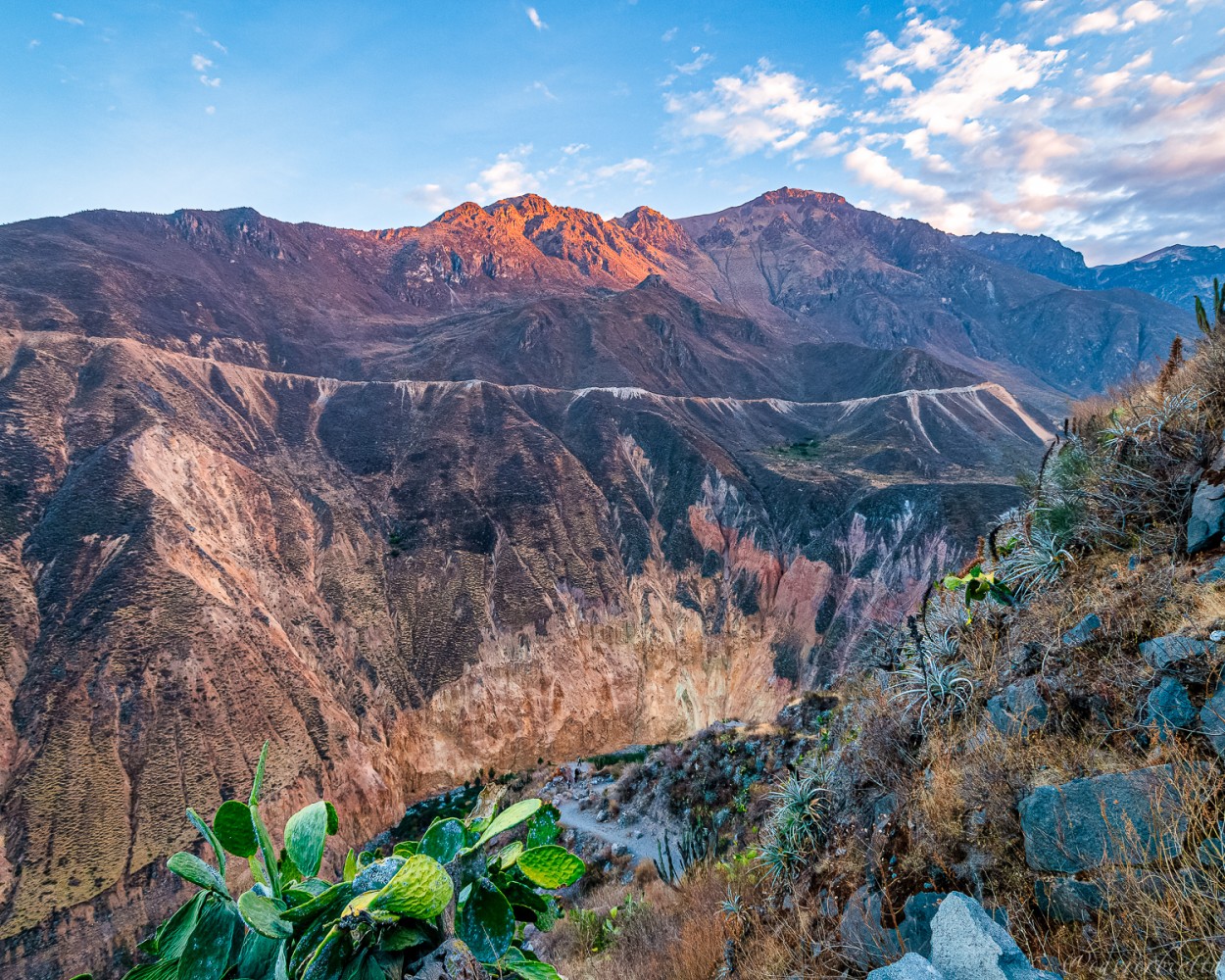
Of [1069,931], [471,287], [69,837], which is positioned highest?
[471,287]

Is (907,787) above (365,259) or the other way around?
the other way around

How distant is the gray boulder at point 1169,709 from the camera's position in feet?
11.6

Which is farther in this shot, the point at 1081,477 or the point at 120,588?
the point at 120,588

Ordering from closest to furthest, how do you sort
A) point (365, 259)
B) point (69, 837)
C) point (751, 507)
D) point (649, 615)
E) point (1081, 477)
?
point (1081, 477) < point (69, 837) < point (649, 615) < point (751, 507) < point (365, 259)

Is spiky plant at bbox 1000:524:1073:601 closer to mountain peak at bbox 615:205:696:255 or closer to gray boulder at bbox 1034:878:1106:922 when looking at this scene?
gray boulder at bbox 1034:878:1106:922

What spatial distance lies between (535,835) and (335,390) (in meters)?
62.2

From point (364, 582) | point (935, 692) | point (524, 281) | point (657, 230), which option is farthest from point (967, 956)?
point (657, 230)

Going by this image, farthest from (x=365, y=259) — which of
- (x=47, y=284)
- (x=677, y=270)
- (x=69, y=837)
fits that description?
(x=69, y=837)

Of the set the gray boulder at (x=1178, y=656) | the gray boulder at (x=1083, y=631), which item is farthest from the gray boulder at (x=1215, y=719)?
the gray boulder at (x=1083, y=631)

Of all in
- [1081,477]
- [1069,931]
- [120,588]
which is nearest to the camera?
[1069,931]

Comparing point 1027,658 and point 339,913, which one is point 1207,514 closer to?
point 1027,658

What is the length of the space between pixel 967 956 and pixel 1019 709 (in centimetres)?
252

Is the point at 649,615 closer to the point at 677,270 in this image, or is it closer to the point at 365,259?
the point at 365,259

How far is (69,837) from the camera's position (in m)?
22.0
